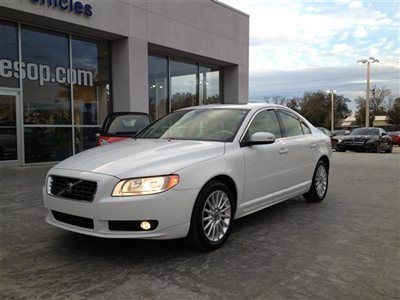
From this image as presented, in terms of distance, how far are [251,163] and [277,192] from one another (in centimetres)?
88

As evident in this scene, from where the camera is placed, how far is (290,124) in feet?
19.8

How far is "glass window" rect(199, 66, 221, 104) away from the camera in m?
20.0

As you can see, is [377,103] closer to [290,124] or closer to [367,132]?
[367,132]

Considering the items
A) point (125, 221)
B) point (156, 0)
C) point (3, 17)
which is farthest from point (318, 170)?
point (156, 0)

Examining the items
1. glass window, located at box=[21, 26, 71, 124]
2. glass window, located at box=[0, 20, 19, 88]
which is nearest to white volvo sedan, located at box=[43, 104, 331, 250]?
glass window, located at box=[0, 20, 19, 88]

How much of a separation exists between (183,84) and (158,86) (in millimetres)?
1909

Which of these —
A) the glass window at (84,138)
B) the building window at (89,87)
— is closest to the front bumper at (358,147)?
the building window at (89,87)

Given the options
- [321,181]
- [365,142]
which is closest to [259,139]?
[321,181]

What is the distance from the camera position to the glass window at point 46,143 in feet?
40.4

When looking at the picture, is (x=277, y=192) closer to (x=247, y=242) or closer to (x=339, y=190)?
(x=247, y=242)

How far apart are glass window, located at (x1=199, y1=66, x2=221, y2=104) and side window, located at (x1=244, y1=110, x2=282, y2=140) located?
14.5 metres

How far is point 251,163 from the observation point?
475 cm

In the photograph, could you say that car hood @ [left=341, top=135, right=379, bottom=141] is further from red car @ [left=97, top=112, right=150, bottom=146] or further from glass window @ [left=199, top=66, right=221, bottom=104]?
red car @ [left=97, top=112, right=150, bottom=146]

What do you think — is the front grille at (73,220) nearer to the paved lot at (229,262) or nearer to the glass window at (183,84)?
the paved lot at (229,262)
